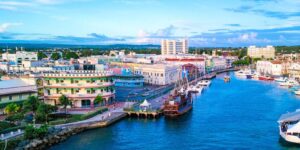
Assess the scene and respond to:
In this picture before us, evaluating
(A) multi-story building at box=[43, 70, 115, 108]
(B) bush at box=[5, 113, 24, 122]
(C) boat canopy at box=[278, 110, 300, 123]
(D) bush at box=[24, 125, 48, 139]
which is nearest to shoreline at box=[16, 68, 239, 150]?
(D) bush at box=[24, 125, 48, 139]

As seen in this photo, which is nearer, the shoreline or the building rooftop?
the shoreline

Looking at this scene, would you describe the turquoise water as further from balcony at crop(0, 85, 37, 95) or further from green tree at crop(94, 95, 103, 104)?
balcony at crop(0, 85, 37, 95)

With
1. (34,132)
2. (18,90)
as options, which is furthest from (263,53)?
(34,132)

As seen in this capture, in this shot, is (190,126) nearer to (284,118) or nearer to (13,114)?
(284,118)

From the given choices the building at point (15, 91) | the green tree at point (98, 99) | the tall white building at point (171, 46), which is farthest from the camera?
the tall white building at point (171, 46)

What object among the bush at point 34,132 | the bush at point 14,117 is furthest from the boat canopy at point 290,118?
the bush at point 14,117

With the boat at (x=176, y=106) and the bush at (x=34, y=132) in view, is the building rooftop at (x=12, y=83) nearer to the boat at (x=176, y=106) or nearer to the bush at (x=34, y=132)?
the bush at (x=34, y=132)

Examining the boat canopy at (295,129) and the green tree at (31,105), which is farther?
the green tree at (31,105)
